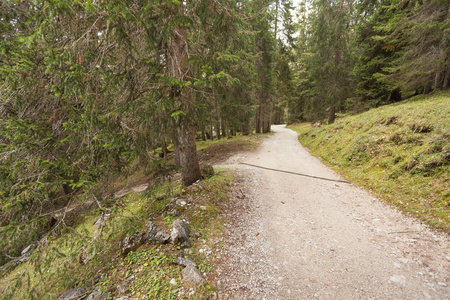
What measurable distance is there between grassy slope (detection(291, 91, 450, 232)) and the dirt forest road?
0.62m

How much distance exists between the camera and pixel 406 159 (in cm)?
609

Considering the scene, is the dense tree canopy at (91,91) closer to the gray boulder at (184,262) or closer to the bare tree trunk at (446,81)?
the gray boulder at (184,262)

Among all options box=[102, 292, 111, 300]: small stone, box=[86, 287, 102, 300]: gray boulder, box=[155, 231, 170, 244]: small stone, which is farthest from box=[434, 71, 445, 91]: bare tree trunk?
box=[86, 287, 102, 300]: gray boulder

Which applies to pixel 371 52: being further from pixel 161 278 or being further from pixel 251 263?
pixel 161 278

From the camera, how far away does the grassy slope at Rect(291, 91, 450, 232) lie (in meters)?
4.70

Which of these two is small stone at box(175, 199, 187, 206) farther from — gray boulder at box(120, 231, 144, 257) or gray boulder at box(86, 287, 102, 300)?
gray boulder at box(86, 287, 102, 300)

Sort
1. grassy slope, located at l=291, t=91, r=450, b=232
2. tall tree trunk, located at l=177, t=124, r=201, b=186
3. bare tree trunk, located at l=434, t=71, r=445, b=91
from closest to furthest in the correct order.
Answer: grassy slope, located at l=291, t=91, r=450, b=232, tall tree trunk, located at l=177, t=124, r=201, b=186, bare tree trunk, located at l=434, t=71, r=445, b=91

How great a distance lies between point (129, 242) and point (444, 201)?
25.7 feet

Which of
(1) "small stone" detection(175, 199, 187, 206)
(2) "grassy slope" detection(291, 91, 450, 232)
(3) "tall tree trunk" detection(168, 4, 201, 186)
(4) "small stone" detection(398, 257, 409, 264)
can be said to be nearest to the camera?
(4) "small stone" detection(398, 257, 409, 264)

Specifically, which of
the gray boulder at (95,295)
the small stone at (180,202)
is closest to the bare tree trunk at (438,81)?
the small stone at (180,202)

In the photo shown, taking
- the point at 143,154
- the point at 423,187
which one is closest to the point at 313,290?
the point at 143,154

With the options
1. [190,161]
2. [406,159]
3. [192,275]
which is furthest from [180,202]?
[406,159]

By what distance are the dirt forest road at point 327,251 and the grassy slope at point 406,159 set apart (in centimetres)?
62

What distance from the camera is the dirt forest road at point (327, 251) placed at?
299 cm
